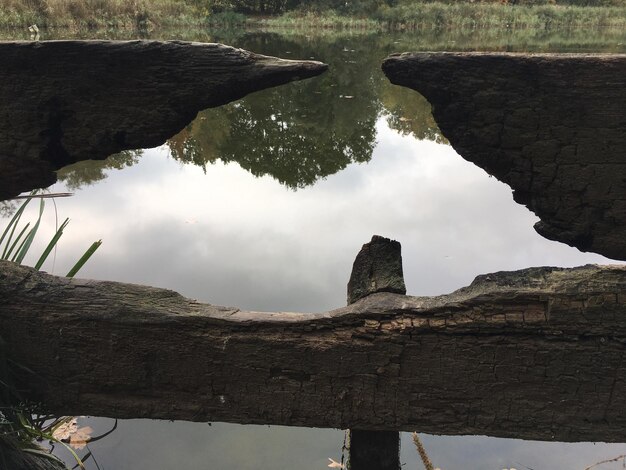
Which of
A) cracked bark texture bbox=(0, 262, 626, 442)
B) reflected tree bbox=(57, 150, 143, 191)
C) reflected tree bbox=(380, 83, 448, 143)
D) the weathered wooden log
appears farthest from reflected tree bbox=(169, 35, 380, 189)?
the weathered wooden log

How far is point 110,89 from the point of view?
1.35 metres

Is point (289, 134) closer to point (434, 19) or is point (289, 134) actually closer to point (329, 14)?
point (329, 14)

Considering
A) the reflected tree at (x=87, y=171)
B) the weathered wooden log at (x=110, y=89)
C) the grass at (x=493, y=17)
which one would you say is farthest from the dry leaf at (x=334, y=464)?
the grass at (x=493, y=17)

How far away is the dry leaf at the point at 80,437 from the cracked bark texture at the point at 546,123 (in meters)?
2.34

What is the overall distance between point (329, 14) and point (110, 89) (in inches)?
923

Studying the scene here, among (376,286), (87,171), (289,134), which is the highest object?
(289,134)

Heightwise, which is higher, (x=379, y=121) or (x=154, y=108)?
(x=379, y=121)

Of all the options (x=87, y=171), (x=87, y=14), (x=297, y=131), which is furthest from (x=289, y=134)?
(x=87, y=14)

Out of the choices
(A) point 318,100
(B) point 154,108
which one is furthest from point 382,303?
(A) point 318,100

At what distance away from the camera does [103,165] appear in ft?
20.1

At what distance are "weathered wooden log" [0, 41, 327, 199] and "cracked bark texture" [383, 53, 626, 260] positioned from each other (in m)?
0.32

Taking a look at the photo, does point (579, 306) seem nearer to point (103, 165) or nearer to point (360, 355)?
point (360, 355)

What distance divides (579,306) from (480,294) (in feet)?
0.82

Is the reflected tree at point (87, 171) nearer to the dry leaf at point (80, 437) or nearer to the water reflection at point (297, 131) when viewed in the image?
the water reflection at point (297, 131)
